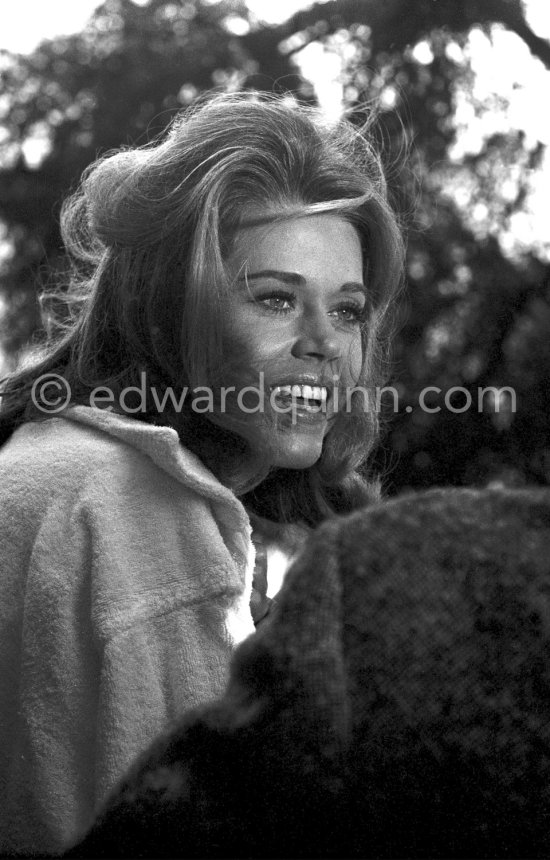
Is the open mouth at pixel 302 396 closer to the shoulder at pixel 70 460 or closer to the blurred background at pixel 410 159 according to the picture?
the shoulder at pixel 70 460

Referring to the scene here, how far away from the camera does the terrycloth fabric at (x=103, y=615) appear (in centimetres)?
97

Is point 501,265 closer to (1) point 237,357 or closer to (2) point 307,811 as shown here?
(1) point 237,357

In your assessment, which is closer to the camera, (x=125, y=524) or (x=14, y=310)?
(x=125, y=524)

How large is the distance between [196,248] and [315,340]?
18cm

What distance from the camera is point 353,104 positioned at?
6.82 feet

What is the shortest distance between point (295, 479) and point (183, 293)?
34 cm

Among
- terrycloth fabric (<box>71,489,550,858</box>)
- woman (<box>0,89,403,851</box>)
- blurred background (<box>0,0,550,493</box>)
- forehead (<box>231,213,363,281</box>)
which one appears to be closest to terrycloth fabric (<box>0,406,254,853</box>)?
woman (<box>0,89,403,851</box>)

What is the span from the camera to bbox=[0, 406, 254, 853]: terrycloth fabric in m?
0.97

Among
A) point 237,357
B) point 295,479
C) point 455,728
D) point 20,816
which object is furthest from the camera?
point 295,479

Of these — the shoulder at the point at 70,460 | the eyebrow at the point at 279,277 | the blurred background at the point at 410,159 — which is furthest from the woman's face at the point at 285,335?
the blurred background at the point at 410,159

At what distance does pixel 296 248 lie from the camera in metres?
1.26

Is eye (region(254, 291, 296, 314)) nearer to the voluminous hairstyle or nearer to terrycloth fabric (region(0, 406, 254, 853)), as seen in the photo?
the voluminous hairstyle

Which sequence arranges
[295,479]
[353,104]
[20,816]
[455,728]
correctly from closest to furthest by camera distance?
[455,728]
[20,816]
[295,479]
[353,104]

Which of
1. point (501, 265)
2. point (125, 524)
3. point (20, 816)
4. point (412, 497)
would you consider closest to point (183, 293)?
point (125, 524)
